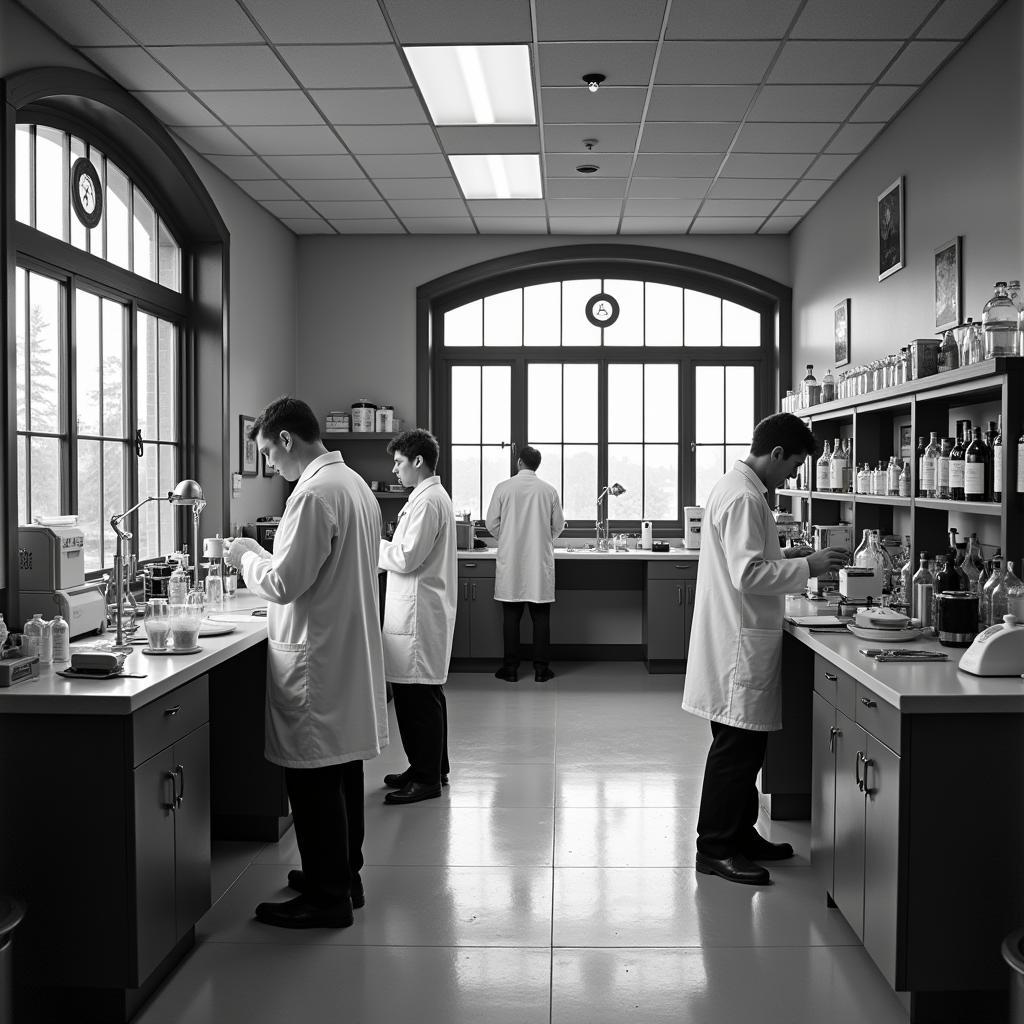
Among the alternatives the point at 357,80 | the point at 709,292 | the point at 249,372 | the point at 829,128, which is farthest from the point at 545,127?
the point at 709,292

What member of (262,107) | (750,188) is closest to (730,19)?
(262,107)

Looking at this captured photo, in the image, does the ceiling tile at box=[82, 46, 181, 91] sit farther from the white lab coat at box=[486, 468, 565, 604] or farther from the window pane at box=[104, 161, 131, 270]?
the white lab coat at box=[486, 468, 565, 604]

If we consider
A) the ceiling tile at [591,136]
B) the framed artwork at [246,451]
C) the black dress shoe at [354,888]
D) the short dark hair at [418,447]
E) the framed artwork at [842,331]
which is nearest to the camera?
the black dress shoe at [354,888]

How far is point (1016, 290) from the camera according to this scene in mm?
3559

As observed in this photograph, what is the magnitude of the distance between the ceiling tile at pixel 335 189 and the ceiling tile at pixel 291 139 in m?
0.58

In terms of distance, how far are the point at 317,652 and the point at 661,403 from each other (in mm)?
5463

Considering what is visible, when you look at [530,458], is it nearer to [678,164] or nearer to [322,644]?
[678,164]

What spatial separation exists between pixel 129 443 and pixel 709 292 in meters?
4.70

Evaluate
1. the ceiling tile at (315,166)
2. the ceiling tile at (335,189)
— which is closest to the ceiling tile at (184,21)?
A: the ceiling tile at (315,166)

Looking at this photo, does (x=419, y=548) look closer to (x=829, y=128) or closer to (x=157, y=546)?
(x=157, y=546)

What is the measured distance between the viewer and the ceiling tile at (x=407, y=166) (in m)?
5.87

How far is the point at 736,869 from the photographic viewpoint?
3518mm

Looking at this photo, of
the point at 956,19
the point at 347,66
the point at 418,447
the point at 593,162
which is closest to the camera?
the point at 956,19

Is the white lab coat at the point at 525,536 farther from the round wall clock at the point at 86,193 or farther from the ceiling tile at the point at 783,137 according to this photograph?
the round wall clock at the point at 86,193
